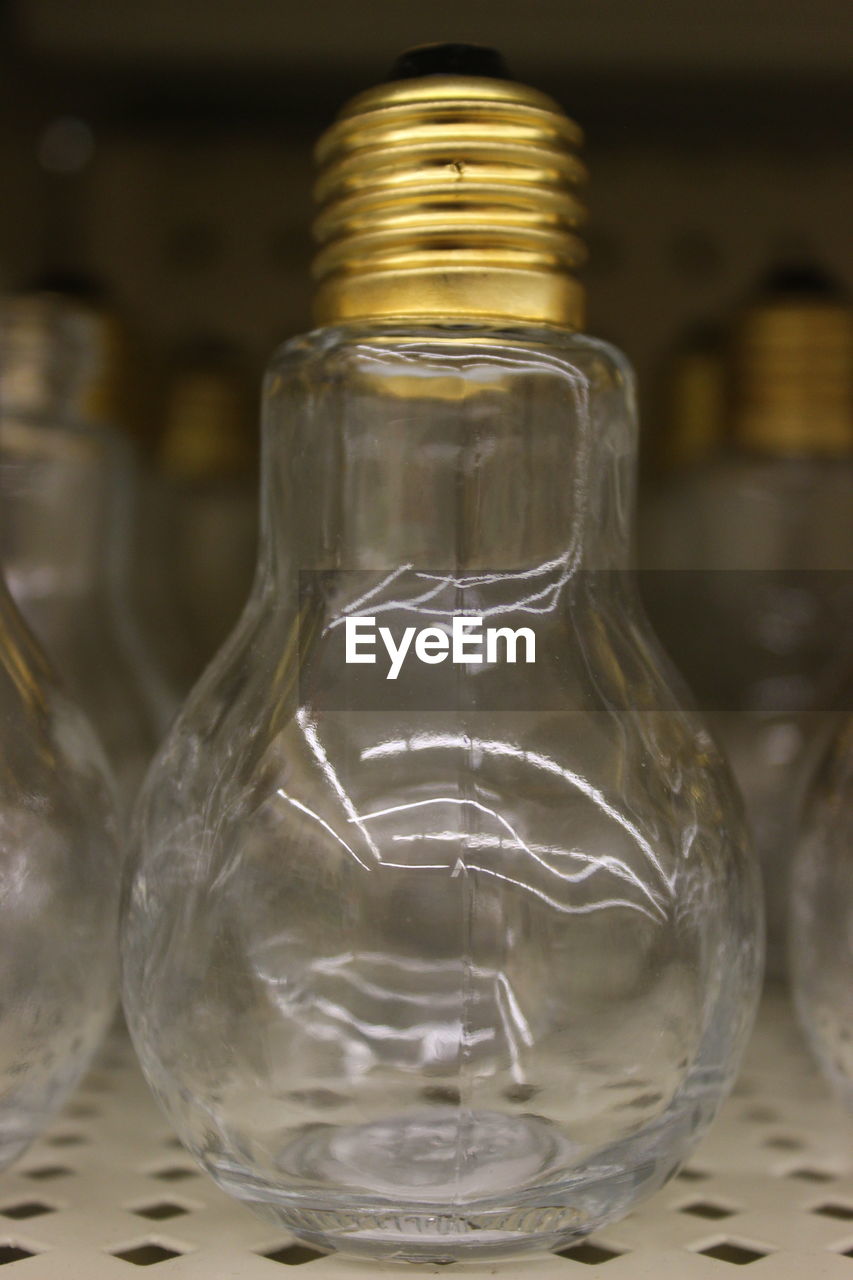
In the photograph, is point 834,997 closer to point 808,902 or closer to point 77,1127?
point 808,902

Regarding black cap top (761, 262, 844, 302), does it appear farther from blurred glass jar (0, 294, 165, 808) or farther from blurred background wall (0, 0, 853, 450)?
blurred glass jar (0, 294, 165, 808)

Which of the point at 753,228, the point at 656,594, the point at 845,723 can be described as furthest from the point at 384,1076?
the point at 753,228

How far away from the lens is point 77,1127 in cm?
37

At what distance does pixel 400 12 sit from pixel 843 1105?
0.37 meters

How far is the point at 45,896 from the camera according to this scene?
12.6 inches

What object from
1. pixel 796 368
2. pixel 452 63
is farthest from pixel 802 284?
pixel 452 63

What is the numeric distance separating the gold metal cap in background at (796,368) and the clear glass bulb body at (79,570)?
224 millimetres

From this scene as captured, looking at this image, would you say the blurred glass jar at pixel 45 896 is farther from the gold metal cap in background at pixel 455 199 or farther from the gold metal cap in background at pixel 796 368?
the gold metal cap in background at pixel 796 368

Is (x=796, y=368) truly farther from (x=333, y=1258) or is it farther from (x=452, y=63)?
(x=333, y=1258)

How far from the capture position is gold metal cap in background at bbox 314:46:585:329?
305 millimetres

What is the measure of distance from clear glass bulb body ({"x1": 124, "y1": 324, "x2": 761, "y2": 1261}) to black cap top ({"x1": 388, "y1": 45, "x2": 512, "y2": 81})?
0.18 ft

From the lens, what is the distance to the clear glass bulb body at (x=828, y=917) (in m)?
0.35

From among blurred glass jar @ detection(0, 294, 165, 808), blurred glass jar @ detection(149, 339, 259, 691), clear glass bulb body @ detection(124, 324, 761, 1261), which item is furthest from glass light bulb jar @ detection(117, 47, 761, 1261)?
blurred glass jar @ detection(149, 339, 259, 691)

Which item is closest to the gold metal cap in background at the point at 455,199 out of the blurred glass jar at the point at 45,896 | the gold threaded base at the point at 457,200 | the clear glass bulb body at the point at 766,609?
the gold threaded base at the point at 457,200
